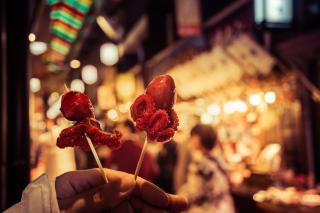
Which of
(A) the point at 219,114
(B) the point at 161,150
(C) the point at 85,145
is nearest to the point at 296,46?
(A) the point at 219,114

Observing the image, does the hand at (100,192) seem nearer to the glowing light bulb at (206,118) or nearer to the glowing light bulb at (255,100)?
the glowing light bulb at (255,100)

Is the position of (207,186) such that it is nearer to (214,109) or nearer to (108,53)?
(214,109)

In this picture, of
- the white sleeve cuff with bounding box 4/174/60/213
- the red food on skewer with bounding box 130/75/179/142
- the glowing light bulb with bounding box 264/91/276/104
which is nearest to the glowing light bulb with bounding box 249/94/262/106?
the glowing light bulb with bounding box 264/91/276/104

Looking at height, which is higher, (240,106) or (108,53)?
(108,53)

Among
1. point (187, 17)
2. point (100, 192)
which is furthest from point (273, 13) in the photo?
point (100, 192)

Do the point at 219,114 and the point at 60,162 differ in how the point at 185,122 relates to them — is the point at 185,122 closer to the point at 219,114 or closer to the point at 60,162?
the point at 219,114

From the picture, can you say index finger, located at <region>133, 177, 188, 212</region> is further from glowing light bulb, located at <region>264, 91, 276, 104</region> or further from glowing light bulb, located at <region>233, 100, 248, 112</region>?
glowing light bulb, located at <region>233, 100, 248, 112</region>
